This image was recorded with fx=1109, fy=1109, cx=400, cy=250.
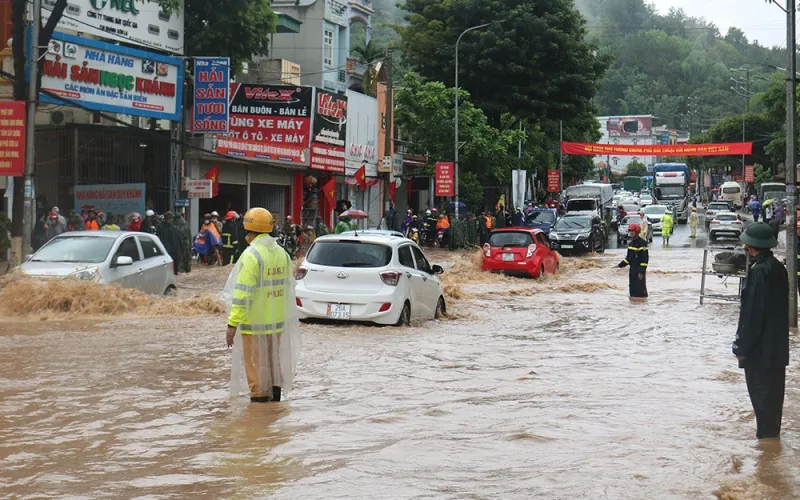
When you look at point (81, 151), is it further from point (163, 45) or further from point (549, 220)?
point (549, 220)

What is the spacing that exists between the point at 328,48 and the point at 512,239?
28968mm

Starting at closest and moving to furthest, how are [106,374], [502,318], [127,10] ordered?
1. [106,374]
2. [502,318]
3. [127,10]

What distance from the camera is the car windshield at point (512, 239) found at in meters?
28.4

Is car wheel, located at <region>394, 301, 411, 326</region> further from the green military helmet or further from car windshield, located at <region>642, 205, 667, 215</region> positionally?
car windshield, located at <region>642, 205, 667, 215</region>

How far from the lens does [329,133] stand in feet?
141

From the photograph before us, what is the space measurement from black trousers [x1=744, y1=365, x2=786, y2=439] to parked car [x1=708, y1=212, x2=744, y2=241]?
4311cm

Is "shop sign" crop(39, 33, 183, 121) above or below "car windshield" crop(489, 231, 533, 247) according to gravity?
above

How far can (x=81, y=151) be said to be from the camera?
31703 millimetres

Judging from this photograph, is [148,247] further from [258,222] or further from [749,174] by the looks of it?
[749,174]

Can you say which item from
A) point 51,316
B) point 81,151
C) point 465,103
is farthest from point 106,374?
point 465,103

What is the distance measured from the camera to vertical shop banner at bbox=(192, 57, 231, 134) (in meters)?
32.3

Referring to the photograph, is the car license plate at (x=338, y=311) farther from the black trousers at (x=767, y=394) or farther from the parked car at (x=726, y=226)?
the parked car at (x=726, y=226)

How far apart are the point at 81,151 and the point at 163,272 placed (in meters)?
14.2

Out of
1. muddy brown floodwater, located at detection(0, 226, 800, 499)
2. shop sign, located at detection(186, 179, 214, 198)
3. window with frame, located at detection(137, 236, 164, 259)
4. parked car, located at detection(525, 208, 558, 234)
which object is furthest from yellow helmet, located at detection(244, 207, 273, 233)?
parked car, located at detection(525, 208, 558, 234)
